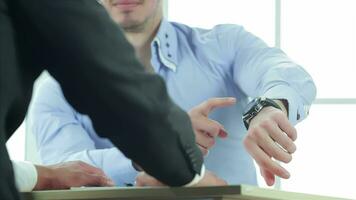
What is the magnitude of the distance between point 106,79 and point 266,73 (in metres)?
1.03

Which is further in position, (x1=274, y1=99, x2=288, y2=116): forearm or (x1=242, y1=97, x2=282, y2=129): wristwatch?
(x1=274, y1=99, x2=288, y2=116): forearm

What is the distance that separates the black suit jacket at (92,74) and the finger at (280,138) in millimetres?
353

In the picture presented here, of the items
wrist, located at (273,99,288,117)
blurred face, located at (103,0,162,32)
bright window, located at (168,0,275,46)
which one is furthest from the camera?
bright window, located at (168,0,275,46)

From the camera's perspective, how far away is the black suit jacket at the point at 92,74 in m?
0.87

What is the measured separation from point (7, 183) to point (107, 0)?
4.07 ft

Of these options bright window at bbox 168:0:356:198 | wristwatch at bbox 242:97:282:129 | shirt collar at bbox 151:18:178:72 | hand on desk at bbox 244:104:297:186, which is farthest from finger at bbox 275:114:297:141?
bright window at bbox 168:0:356:198

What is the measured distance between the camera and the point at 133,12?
2029 mm

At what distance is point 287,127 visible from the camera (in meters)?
1.25

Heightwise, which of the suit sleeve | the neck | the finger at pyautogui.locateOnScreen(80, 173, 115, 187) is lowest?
the neck

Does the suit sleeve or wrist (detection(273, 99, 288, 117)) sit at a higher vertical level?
the suit sleeve

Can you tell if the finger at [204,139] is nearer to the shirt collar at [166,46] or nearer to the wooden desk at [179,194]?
the wooden desk at [179,194]

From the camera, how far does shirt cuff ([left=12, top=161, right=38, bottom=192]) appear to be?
116 cm

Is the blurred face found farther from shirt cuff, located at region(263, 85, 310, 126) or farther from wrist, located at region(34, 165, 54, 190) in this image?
wrist, located at region(34, 165, 54, 190)

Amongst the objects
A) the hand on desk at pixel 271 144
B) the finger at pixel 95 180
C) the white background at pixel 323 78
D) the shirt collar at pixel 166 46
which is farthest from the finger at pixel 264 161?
the white background at pixel 323 78
